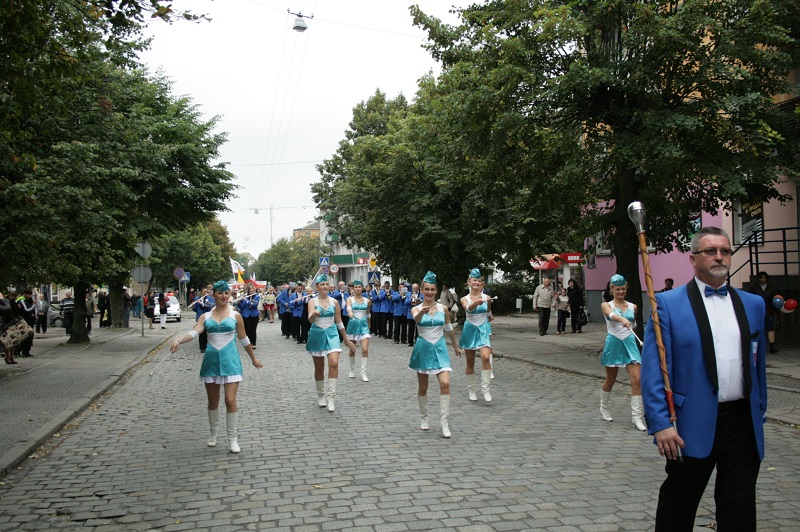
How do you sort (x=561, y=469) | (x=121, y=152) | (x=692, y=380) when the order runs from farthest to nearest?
(x=121, y=152), (x=561, y=469), (x=692, y=380)

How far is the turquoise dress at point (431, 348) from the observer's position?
30.1ft

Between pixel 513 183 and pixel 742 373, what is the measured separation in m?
14.3

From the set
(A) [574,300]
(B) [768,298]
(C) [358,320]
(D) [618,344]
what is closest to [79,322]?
(C) [358,320]

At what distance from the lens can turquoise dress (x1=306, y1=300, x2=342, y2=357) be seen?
11133 mm

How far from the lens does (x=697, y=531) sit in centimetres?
517

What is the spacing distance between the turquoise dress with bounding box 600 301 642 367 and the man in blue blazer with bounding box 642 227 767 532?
5831 millimetres

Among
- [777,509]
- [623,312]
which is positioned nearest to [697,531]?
[777,509]

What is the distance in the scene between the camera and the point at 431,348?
9281 mm

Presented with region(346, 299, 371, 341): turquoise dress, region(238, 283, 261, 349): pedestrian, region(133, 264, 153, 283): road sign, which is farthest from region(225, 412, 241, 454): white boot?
region(133, 264, 153, 283): road sign

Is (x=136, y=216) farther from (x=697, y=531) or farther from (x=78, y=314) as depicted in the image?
(x=697, y=531)

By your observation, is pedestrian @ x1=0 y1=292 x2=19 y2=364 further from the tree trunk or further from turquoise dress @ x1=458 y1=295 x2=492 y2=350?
turquoise dress @ x1=458 y1=295 x2=492 y2=350

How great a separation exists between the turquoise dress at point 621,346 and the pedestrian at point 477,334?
205cm

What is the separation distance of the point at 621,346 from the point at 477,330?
8.30 ft

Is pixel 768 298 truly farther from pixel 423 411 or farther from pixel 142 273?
pixel 142 273
